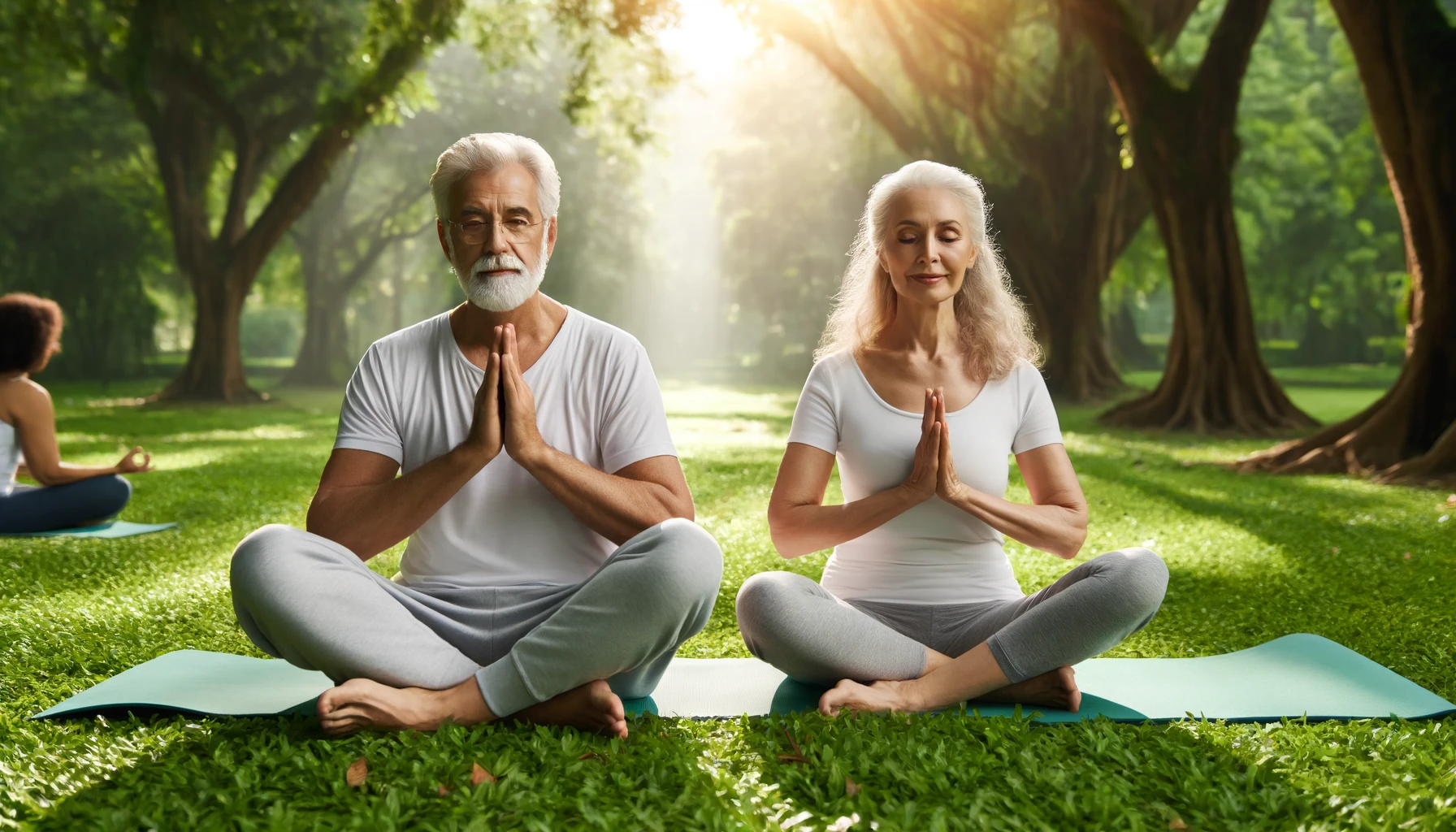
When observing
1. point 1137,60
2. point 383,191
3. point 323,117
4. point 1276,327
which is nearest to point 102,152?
point 383,191

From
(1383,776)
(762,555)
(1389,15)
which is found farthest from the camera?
(1389,15)

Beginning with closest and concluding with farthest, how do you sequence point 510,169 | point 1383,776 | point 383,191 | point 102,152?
point 1383,776
point 510,169
point 102,152
point 383,191

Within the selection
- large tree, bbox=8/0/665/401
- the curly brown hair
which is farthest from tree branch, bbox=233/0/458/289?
the curly brown hair

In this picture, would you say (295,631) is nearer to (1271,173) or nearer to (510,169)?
(510,169)

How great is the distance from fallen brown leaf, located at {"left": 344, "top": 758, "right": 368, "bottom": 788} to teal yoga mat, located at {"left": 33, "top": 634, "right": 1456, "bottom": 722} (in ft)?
2.03

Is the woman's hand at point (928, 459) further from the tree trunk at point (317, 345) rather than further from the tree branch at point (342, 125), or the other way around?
the tree trunk at point (317, 345)

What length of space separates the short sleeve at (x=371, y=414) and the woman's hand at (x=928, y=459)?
156 cm

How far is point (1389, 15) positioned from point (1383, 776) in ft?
30.1

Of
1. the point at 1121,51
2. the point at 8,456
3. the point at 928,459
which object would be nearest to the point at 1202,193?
the point at 1121,51

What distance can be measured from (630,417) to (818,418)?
2.15ft

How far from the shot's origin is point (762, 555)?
6430mm

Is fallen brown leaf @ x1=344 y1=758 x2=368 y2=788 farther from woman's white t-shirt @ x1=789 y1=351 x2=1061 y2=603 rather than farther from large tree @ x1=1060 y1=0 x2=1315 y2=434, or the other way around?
large tree @ x1=1060 y1=0 x2=1315 y2=434

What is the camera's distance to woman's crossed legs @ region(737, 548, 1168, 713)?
332 cm

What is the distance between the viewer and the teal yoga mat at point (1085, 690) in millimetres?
3463
